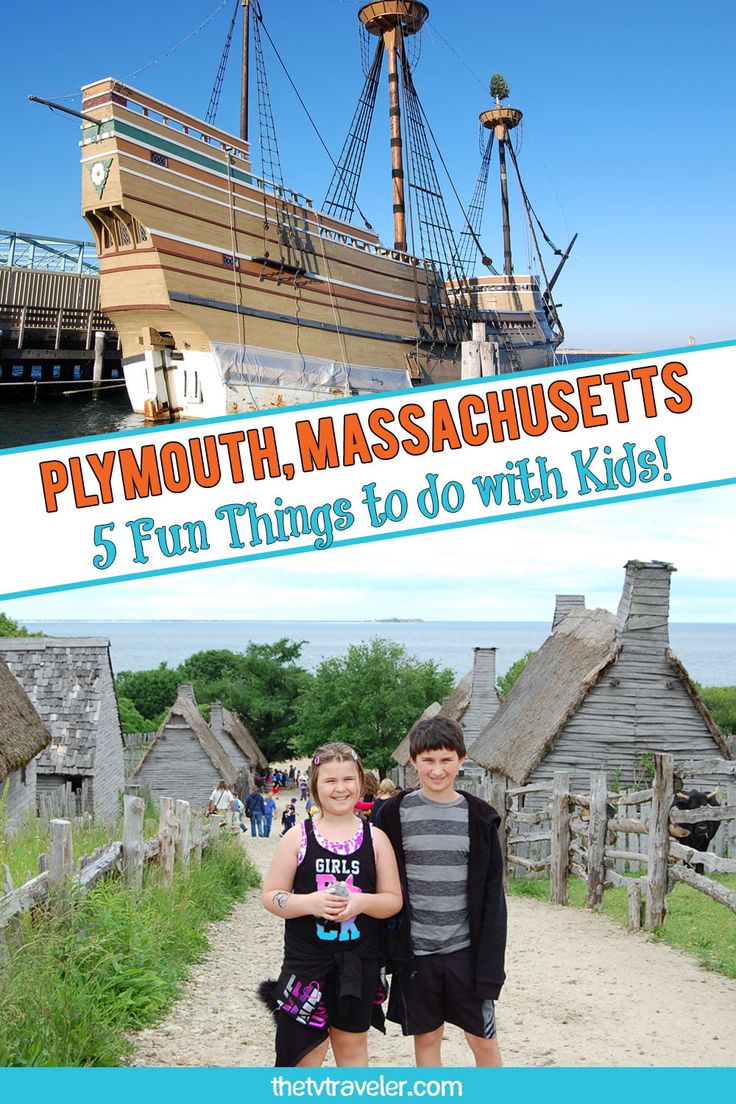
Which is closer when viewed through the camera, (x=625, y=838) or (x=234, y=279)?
(x=625, y=838)

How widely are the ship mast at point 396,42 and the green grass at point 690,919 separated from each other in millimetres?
24494

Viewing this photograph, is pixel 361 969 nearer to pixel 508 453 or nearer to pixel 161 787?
pixel 508 453

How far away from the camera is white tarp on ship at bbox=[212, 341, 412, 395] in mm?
19266

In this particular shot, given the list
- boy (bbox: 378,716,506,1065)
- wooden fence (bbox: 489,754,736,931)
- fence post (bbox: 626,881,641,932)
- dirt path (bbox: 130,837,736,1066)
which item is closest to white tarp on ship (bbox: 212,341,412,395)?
wooden fence (bbox: 489,754,736,931)

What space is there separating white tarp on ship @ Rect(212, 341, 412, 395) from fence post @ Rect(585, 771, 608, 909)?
884 cm

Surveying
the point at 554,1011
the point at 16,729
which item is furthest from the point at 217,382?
the point at 554,1011

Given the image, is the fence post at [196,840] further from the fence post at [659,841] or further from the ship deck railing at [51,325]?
the ship deck railing at [51,325]

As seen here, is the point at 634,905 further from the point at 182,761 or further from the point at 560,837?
the point at 182,761

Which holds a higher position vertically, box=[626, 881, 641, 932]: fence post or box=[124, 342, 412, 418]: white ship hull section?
box=[124, 342, 412, 418]: white ship hull section

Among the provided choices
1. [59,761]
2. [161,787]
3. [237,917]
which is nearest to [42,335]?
[59,761]

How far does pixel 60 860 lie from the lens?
19.7ft

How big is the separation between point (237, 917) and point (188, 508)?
5358 millimetres

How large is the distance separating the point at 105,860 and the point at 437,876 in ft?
13.1

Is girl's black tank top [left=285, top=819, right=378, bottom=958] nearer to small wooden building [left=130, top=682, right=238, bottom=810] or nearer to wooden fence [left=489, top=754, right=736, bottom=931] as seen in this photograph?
wooden fence [left=489, top=754, right=736, bottom=931]
